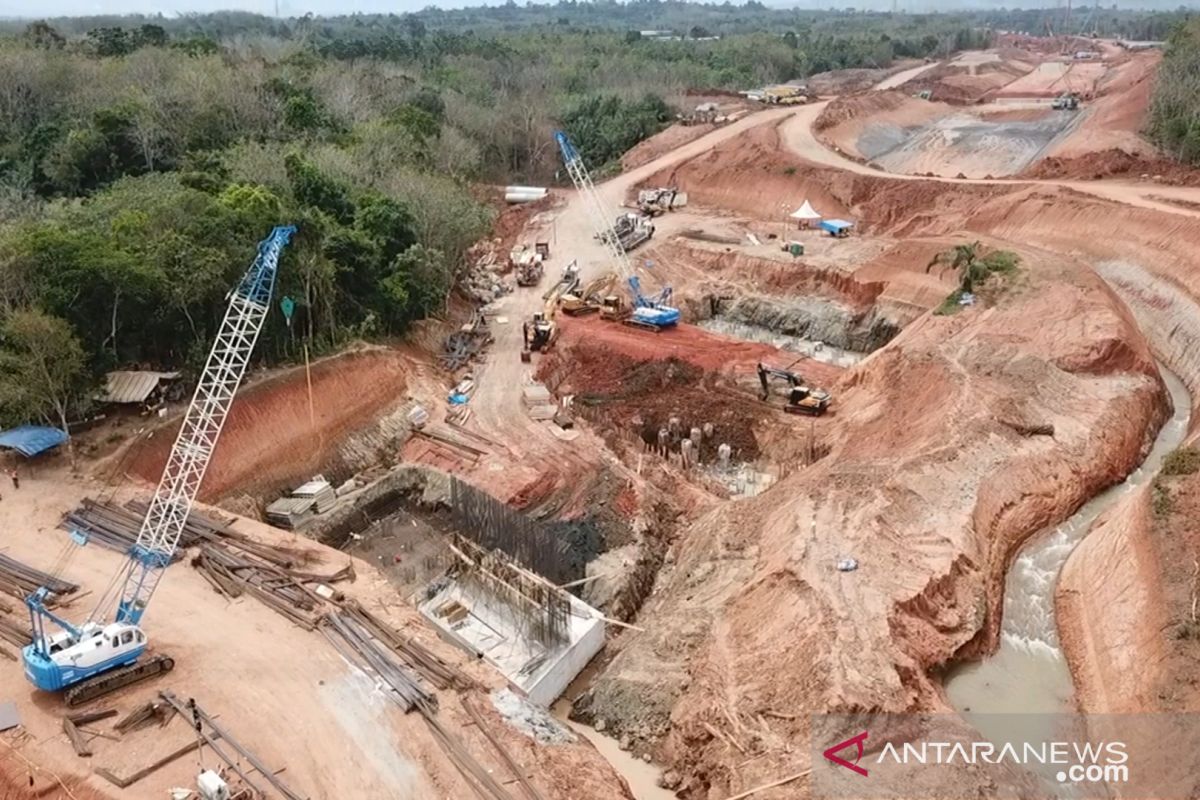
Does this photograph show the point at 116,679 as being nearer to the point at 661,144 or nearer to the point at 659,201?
the point at 659,201

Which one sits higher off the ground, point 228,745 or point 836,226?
point 836,226

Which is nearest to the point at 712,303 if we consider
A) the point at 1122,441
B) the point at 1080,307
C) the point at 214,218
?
the point at 1080,307

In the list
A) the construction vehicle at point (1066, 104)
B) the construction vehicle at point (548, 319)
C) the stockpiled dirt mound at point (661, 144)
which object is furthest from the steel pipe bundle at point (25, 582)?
the construction vehicle at point (1066, 104)

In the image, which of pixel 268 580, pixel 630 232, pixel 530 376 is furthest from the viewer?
pixel 630 232

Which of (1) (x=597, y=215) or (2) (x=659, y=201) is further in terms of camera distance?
(2) (x=659, y=201)

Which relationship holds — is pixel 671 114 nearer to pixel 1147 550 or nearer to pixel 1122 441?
pixel 1122 441

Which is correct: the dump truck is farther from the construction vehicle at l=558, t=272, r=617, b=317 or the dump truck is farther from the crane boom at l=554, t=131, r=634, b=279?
the crane boom at l=554, t=131, r=634, b=279

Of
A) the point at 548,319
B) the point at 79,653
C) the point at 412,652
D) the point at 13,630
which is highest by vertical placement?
the point at 79,653

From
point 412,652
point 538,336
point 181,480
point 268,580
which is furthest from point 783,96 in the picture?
point 412,652
